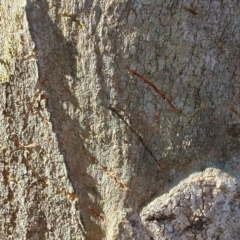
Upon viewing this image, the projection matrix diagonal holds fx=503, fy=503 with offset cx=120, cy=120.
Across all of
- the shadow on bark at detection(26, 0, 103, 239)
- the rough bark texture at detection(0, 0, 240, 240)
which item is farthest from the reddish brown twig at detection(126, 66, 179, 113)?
the shadow on bark at detection(26, 0, 103, 239)

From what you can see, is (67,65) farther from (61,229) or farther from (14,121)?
(61,229)

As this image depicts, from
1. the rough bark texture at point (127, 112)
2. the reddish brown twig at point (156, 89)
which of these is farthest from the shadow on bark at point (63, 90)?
the reddish brown twig at point (156, 89)

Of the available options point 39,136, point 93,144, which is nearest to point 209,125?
point 93,144

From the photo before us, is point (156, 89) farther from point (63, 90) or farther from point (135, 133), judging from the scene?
point (63, 90)

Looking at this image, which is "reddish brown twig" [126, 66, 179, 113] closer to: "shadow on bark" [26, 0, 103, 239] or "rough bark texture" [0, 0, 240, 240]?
"rough bark texture" [0, 0, 240, 240]

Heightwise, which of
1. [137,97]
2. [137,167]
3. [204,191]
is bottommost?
[204,191]

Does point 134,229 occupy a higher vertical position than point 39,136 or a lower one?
lower

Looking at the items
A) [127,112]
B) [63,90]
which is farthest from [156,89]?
[63,90]
